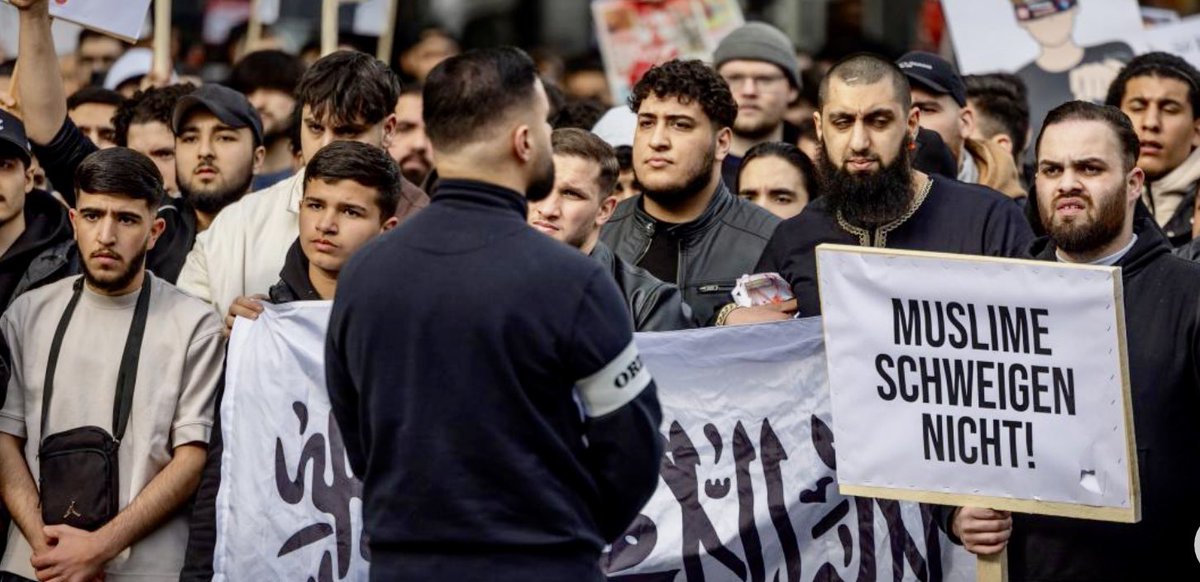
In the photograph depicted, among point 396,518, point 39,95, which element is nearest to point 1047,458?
point 396,518

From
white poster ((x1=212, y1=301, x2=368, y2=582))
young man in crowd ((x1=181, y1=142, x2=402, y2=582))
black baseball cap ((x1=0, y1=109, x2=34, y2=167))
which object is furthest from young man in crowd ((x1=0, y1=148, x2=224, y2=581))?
black baseball cap ((x1=0, y1=109, x2=34, y2=167))

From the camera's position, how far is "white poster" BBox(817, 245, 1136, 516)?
4988 millimetres

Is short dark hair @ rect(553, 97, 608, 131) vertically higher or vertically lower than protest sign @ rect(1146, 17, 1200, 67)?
lower

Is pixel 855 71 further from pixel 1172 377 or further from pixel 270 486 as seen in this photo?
pixel 270 486

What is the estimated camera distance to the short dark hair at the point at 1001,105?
8.55 metres

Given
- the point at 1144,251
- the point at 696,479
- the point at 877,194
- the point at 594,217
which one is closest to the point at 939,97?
the point at 877,194

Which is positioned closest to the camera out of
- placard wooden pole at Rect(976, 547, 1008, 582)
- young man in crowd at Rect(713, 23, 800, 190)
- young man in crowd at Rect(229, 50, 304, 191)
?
placard wooden pole at Rect(976, 547, 1008, 582)

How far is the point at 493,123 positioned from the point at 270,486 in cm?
206

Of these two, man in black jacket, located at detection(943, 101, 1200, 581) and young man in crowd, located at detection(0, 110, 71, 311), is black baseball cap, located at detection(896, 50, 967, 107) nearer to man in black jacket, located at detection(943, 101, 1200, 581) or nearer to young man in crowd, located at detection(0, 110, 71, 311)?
man in black jacket, located at detection(943, 101, 1200, 581)

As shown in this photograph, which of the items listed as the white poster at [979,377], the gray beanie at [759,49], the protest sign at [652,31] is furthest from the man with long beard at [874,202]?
the protest sign at [652,31]

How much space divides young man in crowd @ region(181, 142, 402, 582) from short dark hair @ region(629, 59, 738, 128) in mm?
1201

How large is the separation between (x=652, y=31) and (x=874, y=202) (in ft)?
16.2

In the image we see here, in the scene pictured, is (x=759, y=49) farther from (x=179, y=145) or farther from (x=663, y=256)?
(x=179, y=145)

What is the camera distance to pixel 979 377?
511 centimetres
